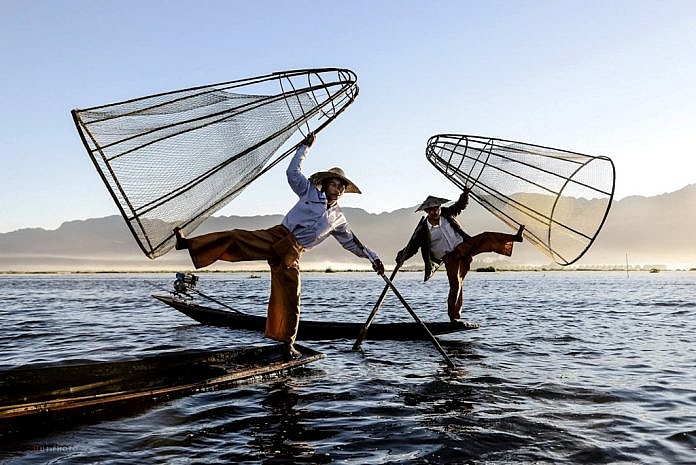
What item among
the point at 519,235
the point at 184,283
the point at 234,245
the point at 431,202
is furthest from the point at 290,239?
the point at 184,283

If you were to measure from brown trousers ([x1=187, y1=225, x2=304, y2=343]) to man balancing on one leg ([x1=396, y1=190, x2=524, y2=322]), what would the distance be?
408cm

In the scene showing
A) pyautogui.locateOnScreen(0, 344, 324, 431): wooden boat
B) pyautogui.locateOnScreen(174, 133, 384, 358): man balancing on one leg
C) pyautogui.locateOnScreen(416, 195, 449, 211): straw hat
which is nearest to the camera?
pyautogui.locateOnScreen(0, 344, 324, 431): wooden boat

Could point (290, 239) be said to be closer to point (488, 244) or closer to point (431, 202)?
point (431, 202)

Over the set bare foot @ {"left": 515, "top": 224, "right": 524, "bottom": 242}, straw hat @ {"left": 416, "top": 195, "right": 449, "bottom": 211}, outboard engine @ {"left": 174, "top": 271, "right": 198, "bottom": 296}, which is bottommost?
outboard engine @ {"left": 174, "top": 271, "right": 198, "bottom": 296}

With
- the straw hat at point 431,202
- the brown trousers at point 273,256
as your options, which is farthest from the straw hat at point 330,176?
the straw hat at point 431,202

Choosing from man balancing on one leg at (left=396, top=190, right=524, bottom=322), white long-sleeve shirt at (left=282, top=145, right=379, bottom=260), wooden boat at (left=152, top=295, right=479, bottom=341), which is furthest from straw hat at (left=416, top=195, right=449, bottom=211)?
white long-sleeve shirt at (left=282, top=145, right=379, bottom=260)

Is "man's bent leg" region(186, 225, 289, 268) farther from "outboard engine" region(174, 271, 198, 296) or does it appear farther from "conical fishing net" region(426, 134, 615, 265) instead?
"outboard engine" region(174, 271, 198, 296)

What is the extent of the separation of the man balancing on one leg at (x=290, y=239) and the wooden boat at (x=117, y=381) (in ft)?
2.37

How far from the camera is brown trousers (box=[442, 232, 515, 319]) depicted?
1094 cm

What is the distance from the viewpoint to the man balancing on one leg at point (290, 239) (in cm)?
746

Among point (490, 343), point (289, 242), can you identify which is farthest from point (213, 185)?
point (490, 343)

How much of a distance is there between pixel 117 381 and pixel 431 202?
696 centimetres

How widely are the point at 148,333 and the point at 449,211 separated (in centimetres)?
873

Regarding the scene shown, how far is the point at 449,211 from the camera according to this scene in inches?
463
